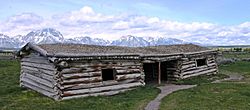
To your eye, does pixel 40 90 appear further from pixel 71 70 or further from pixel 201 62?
pixel 201 62

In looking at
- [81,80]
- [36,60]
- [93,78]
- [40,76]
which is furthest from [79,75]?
[36,60]

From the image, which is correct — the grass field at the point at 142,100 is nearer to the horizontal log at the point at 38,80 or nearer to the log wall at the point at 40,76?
the log wall at the point at 40,76

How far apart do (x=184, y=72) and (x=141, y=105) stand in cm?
1213

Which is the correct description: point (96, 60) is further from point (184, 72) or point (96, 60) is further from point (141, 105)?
point (184, 72)

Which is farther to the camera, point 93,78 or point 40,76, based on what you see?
point 40,76

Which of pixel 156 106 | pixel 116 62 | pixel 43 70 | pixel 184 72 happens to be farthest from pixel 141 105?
pixel 184 72

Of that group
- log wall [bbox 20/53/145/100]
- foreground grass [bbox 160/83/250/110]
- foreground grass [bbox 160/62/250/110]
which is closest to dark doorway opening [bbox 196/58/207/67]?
foreground grass [bbox 160/62/250/110]

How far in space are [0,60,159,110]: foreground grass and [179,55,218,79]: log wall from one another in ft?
20.7

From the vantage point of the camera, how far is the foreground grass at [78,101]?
17.9 m

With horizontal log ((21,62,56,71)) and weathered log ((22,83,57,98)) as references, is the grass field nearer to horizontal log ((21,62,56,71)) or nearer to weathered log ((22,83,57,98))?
weathered log ((22,83,57,98))

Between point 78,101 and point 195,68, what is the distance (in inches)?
557

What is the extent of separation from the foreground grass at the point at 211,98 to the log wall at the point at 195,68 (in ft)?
17.5

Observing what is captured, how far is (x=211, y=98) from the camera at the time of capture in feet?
64.1

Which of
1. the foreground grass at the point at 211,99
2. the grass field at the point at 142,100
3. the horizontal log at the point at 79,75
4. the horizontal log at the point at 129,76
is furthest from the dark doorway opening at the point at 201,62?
the horizontal log at the point at 79,75
